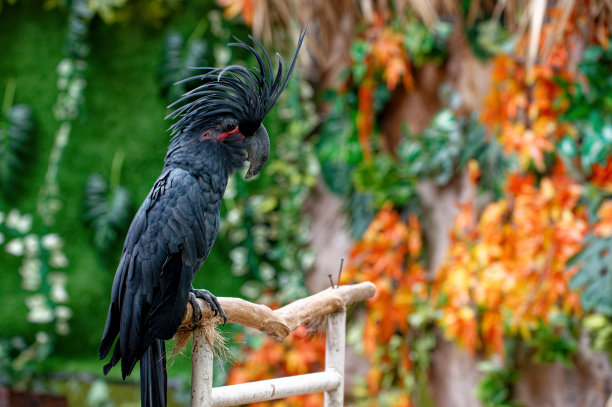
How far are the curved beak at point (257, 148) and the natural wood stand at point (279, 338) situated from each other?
0.26 m

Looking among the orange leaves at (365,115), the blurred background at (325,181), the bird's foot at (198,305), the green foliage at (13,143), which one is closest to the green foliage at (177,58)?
the blurred background at (325,181)

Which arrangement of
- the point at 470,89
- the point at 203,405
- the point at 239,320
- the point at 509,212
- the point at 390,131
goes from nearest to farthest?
the point at 203,405
the point at 239,320
the point at 509,212
the point at 470,89
the point at 390,131

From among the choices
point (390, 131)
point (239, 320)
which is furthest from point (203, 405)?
point (390, 131)

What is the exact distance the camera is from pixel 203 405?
1110 mm

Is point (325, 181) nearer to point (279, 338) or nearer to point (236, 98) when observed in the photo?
point (279, 338)

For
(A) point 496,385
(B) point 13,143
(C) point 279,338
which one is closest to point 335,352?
(C) point 279,338

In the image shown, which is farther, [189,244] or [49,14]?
[49,14]

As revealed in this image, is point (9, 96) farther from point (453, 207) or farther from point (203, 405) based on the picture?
point (203, 405)

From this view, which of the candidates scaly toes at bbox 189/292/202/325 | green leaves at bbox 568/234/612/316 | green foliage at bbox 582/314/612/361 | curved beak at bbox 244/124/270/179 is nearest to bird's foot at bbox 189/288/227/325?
scaly toes at bbox 189/292/202/325

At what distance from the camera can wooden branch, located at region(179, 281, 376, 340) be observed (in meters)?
1.19

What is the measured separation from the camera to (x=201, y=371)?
1.12m

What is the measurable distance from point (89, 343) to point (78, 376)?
0.50 feet

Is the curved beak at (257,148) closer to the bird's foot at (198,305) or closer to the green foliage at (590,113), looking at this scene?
the bird's foot at (198,305)

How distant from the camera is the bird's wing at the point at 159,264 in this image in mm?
1106
